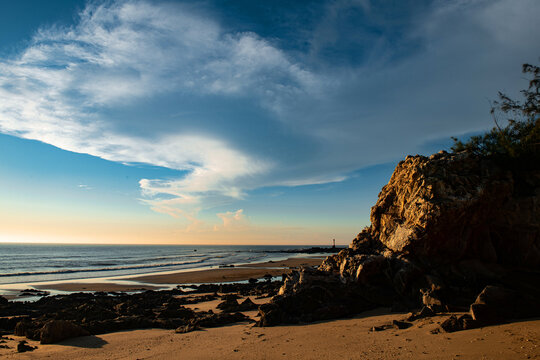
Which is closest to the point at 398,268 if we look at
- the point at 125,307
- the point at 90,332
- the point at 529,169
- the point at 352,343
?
the point at 352,343

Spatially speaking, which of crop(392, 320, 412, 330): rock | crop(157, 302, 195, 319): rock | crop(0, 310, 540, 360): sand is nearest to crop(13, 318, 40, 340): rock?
crop(0, 310, 540, 360): sand

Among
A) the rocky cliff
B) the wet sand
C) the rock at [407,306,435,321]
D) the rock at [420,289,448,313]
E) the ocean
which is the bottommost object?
the ocean

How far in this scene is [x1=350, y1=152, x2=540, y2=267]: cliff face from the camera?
442 inches

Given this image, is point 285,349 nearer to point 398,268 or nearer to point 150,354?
point 150,354

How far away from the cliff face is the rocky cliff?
3 centimetres

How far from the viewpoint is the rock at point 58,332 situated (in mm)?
10188

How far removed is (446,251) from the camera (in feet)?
37.9

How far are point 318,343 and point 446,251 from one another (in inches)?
262

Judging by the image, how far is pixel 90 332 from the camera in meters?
11.3

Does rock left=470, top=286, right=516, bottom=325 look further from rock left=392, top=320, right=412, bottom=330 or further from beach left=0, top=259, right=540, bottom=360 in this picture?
rock left=392, top=320, right=412, bottom=330

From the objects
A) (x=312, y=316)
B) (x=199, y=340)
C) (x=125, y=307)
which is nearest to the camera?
(x=199, y=340)

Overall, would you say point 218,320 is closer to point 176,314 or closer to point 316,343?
point 176,314

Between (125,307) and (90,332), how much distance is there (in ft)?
19.4

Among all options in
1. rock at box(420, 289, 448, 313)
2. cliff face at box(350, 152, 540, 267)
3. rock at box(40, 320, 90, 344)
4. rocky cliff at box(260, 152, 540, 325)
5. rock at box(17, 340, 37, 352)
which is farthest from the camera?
cliff face at box(350, 152, 540, 267)
